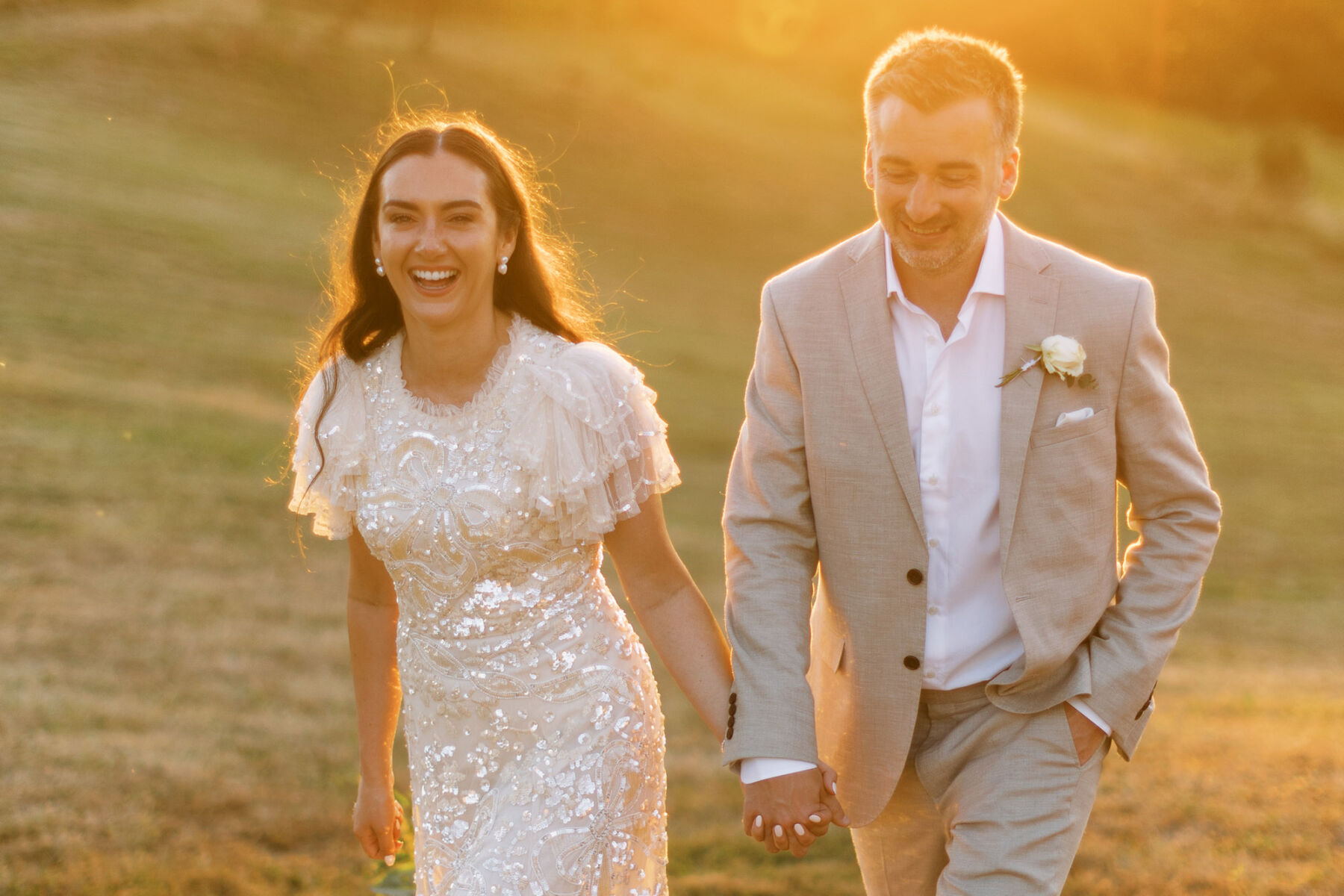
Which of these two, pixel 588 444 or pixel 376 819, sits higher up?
pixel 588 444

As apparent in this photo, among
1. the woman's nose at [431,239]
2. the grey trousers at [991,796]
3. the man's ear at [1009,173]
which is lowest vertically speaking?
the grey trousers at [991,796]

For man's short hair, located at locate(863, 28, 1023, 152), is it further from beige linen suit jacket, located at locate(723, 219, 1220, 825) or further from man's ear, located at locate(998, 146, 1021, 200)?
beige linen suit jacket, located at locate(723, 219, 1220, 825)

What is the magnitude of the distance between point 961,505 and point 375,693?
167 cm

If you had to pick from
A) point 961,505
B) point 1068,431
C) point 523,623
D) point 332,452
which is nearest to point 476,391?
point 332,452

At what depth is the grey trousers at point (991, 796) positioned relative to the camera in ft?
10.7

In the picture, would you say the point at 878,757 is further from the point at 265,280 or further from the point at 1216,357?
the point at 1216,357

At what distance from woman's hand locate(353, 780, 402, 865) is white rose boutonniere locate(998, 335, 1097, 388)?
1.97 meters

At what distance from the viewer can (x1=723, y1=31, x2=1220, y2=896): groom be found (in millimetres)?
3287

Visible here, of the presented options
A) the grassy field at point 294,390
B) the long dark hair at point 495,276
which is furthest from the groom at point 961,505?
the grassy field at point 294,390

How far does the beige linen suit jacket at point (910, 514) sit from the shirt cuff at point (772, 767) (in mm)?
24

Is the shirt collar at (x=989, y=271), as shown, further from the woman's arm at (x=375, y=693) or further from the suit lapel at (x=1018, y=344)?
the woman's arm at (x=375, y=693)

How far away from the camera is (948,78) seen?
10.4 feet

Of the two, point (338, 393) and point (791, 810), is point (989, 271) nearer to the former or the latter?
point (791, 810)

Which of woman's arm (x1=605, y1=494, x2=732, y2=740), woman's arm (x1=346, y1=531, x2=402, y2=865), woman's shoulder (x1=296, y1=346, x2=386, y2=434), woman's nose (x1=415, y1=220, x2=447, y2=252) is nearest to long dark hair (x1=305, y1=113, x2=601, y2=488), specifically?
woman's shoulder (x1=296, y1=346, x2=386, y2=434)
